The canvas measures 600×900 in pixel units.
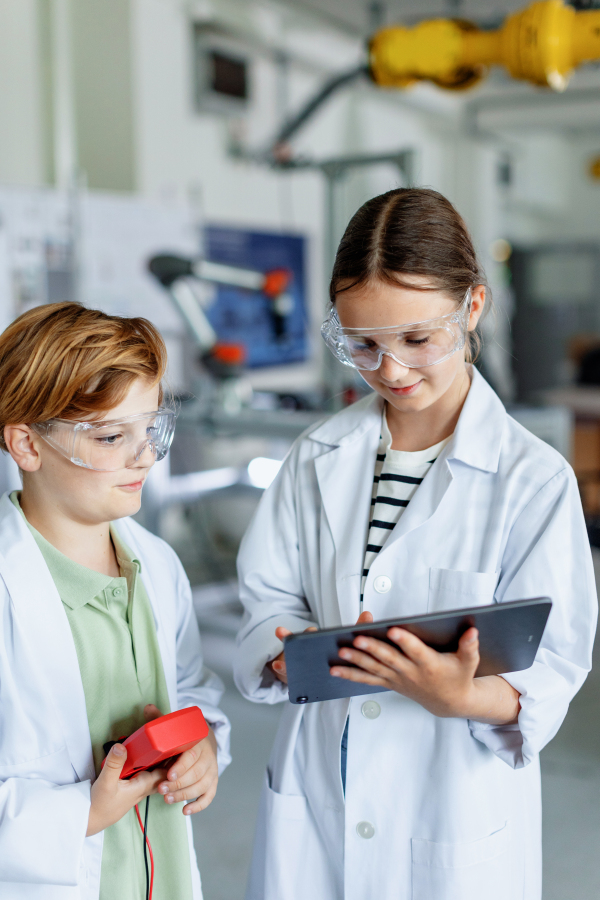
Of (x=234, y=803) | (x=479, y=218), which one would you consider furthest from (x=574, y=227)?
(x=234, y=803)

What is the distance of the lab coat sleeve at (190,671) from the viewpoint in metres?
1.11

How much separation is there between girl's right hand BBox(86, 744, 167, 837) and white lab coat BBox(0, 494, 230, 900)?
17 millimetres

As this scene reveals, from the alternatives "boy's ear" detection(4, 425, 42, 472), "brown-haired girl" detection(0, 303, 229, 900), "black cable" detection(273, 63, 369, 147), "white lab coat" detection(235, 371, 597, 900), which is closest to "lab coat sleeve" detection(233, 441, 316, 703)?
"white lab coat" detection(235, 371, 597, 900)

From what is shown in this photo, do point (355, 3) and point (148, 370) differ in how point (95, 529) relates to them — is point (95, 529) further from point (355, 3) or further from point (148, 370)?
point (355, 3)

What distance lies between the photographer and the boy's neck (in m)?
0.99

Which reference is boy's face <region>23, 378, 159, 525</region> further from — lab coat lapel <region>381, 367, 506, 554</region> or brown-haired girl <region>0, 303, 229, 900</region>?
lab coat lapel <region>381, 367, 506, 554</region>

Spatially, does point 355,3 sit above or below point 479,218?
above

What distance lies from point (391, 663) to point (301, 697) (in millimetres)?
122

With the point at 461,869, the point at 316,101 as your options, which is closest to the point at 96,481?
the point at 461,869

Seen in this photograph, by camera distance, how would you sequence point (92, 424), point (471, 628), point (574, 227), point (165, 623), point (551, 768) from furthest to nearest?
point (574, 227) → point (551, 768) → point (165, 623) → point (92, 424) → point (471, 628)

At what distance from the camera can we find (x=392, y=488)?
105cm

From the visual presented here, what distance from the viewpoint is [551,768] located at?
144 cm

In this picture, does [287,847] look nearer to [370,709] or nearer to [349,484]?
[370,709]

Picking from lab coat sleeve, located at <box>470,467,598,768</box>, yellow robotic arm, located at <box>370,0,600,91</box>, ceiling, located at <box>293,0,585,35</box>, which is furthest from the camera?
ceiling, located at <box>293,0,585,35</box>
